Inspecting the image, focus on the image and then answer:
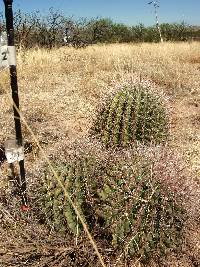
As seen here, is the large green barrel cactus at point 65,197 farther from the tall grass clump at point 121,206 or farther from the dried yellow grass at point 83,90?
the dried yellow grass at point 83,90

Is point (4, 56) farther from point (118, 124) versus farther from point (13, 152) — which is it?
point (118, 124)

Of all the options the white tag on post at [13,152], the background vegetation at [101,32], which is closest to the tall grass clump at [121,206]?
the white tag on post at [13,152]

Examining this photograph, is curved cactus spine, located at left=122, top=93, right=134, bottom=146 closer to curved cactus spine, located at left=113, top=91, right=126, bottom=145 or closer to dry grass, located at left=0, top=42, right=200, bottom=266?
curved cactus spine, located at left=113, top=91, right=126, bottom=145

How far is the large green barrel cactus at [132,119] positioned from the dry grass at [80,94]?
25 cm

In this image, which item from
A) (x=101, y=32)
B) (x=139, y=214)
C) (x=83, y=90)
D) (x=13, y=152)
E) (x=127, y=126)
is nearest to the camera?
(x=139, y=214)

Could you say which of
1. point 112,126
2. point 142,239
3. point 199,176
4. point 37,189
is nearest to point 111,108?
point 112,126

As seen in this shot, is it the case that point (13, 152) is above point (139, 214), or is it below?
Result: above

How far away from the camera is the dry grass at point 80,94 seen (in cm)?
469

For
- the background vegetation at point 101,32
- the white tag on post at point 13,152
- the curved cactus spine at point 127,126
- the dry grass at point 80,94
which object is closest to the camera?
the white tag on post at point 13,152

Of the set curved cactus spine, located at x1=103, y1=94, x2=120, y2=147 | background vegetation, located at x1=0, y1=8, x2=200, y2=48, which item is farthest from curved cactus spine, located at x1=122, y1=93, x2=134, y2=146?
background vegetation, located at x1=0, y1=8, x2=200, y2=48

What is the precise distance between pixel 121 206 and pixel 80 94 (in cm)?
491

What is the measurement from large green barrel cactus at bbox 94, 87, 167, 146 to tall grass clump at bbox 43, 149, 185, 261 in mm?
1104

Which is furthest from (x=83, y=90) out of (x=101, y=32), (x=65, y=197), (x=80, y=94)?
(x=101, y=32)

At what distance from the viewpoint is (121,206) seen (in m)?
2.56
